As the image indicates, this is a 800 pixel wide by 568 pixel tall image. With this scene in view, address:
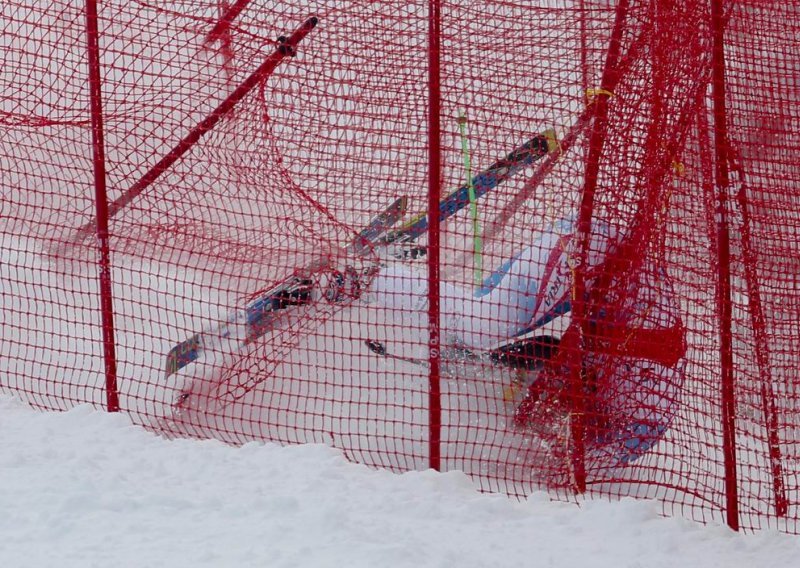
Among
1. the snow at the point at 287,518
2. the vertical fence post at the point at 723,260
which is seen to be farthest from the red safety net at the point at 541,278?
the snow at the point at 287,518

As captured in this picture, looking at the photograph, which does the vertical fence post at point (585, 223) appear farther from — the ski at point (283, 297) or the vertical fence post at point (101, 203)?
the vertical fence post at point (101, 203)

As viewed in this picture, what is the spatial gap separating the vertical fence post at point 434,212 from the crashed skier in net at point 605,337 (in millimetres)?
130

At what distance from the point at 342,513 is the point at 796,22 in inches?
129

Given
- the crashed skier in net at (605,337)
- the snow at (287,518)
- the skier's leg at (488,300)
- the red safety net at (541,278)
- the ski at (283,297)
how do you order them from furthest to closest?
1. the ski at (283,297)
2. the skier's leg at (488,300)
3. the crashed skier in net at (605,337)
4. the red safety net at (541,278)
5. the snow at (287,518)

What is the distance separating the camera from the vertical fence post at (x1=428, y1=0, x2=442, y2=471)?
4.95 metres

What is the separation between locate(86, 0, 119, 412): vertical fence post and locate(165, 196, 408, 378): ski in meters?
0.57

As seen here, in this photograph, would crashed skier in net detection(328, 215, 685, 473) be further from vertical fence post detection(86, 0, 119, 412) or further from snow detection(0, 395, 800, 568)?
vertical fence post detection(86, 0, 119, 412)

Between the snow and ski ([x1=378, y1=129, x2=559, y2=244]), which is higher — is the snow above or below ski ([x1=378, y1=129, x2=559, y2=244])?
below

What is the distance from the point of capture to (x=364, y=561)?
3.90m

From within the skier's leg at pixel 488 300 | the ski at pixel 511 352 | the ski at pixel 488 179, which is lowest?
the ski at pixel 511 352

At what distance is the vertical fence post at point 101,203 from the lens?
18.0 ft

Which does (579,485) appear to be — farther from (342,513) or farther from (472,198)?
(472,198)

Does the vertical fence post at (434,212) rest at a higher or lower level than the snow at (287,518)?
higher

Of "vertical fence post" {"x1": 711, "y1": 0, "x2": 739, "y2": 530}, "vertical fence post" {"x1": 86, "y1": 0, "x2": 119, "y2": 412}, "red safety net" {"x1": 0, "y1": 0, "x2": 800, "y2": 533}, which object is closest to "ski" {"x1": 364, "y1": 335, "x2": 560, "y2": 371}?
"red safety net" {"x1": 0, "y1": 0, "x2": 800, "y2": 533}
